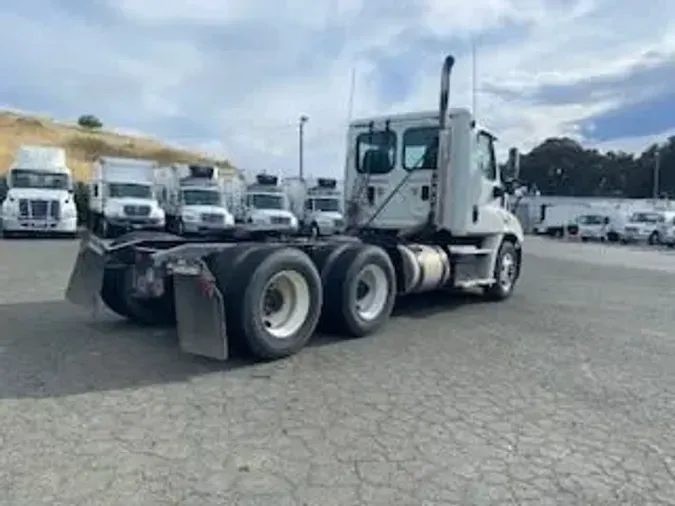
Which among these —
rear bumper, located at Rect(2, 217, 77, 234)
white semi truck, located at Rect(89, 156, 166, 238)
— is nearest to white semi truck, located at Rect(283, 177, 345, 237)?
white semi truck, located at Rect(89, 156, 166, 238)

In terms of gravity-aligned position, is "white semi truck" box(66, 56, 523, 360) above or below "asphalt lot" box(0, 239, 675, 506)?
above

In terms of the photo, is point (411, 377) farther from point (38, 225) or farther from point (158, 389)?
point (38, 225)

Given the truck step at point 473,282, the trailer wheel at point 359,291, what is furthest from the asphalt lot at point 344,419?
the truck step at point 473,282

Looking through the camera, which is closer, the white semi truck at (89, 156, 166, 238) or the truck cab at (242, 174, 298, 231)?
the white semi truck at (89, 156, 166, 238)

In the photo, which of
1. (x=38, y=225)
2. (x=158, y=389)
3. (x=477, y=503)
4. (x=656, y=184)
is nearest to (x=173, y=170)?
(x=38, y=225)

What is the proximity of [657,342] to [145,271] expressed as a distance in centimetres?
625

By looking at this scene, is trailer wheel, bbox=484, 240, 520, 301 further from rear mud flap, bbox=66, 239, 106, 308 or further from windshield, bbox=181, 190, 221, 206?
windshield, bbox=181, 190, 221, 206

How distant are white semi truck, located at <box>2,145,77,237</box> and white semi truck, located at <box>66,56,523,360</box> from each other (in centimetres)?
1846

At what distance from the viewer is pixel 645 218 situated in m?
43.4

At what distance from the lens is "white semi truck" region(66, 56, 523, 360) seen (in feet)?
21.1

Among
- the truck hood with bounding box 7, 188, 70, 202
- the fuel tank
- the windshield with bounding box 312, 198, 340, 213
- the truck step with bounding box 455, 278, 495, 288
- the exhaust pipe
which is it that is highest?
the exhaust pipe

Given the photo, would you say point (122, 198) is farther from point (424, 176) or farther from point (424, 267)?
point (424, 267)

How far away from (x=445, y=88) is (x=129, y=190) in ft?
70.3

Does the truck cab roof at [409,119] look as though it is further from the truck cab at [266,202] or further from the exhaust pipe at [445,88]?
the truck cab at [266,202]
